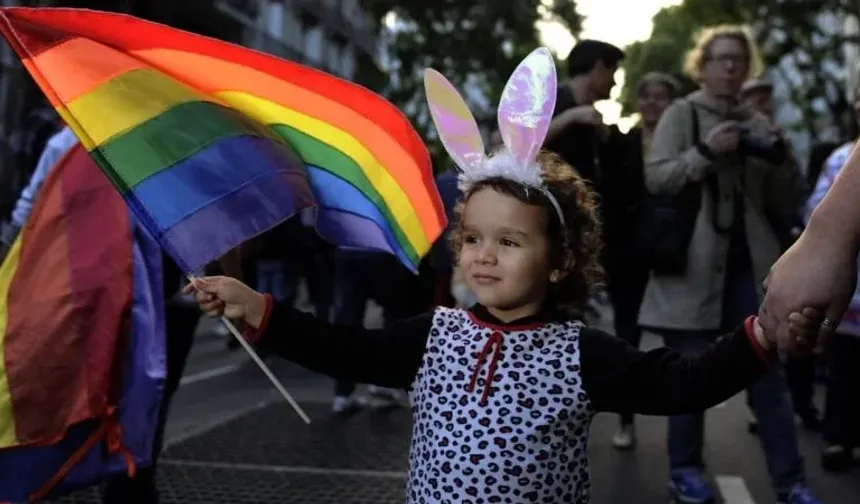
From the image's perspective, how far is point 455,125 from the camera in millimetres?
2793

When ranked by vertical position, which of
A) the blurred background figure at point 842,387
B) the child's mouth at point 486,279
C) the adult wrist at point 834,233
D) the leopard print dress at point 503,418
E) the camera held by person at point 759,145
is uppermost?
the camera held by person at point 759,145

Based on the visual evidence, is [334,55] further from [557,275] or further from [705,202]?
[557,275]

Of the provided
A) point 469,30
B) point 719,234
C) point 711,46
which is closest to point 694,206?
point 719,234

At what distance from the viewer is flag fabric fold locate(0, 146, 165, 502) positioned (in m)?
3.57

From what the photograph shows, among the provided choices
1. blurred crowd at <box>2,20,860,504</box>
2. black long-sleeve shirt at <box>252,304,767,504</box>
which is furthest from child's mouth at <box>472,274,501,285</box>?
blurred crowd at <box>2,20,860,504</box>

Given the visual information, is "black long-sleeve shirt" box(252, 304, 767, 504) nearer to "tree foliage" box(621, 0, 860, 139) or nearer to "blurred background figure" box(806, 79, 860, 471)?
"blurred background figure" box(806, 79, 860, 471)

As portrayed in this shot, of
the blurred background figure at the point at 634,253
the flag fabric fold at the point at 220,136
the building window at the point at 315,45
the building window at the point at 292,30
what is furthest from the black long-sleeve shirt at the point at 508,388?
the building window at the point at 315,45

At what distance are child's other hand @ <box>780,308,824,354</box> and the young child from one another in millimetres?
282

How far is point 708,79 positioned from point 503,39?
1206 cm

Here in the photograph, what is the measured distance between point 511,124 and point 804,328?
0.92 metres

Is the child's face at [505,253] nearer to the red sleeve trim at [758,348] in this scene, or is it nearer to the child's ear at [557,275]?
the child's ear at [557,275]

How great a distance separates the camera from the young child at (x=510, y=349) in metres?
2.53

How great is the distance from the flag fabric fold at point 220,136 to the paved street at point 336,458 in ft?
7.31

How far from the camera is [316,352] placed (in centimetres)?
267
